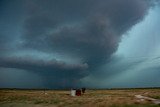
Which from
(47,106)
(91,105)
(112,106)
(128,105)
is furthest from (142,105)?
(47,106)

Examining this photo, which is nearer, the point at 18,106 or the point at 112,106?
the point at 112,106

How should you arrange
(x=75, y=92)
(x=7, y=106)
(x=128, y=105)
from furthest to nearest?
(x=75, y=92)
(x=7, y=106)
(x=128, y=105)

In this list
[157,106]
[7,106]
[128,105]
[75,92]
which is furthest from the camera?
[75,92]

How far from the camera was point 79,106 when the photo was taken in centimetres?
4278

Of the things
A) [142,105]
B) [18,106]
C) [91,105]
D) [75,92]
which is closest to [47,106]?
[18,106]

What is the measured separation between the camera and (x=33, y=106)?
45562mm

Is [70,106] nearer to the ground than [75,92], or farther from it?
nearer to the ground

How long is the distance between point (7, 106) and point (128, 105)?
71.5ft

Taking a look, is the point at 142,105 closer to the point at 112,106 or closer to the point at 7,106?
the point at 112,106

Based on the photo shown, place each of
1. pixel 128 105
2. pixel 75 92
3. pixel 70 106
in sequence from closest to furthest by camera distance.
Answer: pixel 128 105
pixel 70 106
pixel 75 92

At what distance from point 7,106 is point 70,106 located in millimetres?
12046

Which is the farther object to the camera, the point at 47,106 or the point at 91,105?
the point at 47,106

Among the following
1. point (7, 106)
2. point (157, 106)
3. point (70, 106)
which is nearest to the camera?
point (157, 106)

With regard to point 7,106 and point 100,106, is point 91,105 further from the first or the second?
point 7,106
